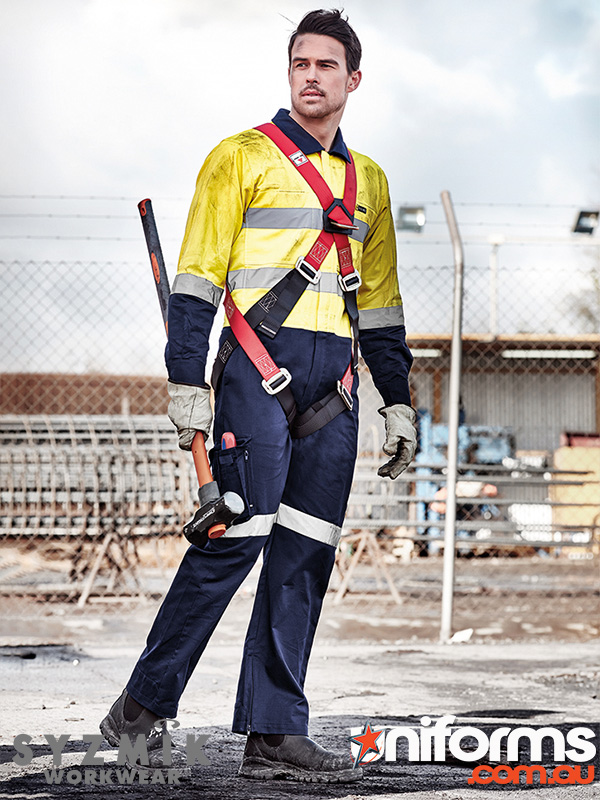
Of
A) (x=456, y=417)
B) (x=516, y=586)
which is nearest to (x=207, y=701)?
(x=456, y=417)

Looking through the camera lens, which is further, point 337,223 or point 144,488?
point 144,488

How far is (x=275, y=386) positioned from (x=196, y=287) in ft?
1.08

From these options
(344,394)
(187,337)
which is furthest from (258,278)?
(344,394)

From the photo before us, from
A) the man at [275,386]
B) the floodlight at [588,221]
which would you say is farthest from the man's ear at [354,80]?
the floodlight at [588,221]

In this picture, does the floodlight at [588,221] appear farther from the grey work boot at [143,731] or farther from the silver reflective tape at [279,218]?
the grey work boot at [143,731]

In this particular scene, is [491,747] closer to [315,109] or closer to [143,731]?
[143,731]

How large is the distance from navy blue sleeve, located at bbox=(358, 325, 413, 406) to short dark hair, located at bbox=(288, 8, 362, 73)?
0.76 m

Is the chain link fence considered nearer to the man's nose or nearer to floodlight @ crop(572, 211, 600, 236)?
floodlight @ crop(572, 211, 600, 236)

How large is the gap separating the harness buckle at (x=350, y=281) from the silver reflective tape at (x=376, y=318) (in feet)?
0.76

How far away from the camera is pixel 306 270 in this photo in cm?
262

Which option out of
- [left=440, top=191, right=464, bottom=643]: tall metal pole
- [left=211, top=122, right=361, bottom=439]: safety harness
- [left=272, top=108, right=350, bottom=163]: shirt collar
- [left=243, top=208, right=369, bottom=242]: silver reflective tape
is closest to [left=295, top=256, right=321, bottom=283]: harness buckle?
[left=211, top=122, right=361, bottom=439]: safety harness

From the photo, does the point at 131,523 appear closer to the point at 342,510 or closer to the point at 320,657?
the point at 320,657

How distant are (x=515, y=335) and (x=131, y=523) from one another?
28.9 feet

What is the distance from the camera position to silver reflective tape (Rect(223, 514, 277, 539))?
2557mm
